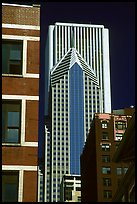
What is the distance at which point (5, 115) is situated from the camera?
26969 mm

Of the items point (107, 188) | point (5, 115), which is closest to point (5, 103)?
point (5, 115)

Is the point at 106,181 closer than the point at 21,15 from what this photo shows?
No

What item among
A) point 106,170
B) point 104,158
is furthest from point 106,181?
point 104,158

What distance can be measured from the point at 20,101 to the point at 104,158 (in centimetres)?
9962

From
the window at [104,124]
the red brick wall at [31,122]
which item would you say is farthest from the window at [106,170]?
the red brick wall at [31,122]

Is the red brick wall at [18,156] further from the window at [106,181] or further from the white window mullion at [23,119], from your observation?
the window at [106,181]

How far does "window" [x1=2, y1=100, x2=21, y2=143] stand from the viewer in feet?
86.8

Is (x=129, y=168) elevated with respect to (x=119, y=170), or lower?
elevated

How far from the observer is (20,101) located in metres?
27.4

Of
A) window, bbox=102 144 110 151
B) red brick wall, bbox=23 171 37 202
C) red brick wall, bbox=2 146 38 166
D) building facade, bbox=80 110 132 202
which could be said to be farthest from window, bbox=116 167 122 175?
red brick wall, bbox=23 171 37 202

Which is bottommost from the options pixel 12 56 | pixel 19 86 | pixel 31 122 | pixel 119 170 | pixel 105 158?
pixel 119 170

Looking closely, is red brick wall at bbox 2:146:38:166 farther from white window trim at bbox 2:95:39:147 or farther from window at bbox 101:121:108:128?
window at bbox 101:121:108:128

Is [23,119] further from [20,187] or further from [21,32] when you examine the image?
[21,32]

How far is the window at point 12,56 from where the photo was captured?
28.1 metres
